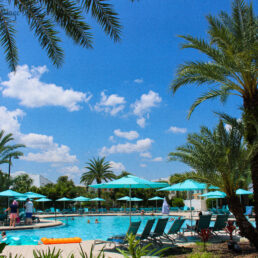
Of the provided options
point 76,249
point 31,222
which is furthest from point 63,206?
point 76,249

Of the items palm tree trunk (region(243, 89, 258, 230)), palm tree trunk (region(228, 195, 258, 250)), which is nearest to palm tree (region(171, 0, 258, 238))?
palm tree trunk (region(243, 89, 258, 230))

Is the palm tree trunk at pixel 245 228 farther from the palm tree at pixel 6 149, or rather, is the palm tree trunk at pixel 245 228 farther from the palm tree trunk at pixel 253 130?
the palm tree at pixel 6 149

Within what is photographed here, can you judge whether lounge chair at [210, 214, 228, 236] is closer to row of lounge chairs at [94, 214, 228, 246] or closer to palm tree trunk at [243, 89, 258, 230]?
row of lounge chairs at [94, 214, 228, 246]

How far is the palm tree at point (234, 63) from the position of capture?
884 centimetres

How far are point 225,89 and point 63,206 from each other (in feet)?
106

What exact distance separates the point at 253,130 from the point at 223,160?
4.20 feet

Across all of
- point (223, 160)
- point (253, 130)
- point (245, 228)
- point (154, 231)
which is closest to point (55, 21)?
point (223, 160)

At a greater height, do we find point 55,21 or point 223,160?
point 55,21

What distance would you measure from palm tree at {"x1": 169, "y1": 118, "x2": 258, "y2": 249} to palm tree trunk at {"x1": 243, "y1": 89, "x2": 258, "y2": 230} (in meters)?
0.24

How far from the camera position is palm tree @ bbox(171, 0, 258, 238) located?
348 inches

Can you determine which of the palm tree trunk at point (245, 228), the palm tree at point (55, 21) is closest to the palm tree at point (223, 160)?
the palm tree trunk at point (245, 228)

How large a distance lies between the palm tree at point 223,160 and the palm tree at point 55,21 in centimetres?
503

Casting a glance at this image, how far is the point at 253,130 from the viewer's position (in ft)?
29.9

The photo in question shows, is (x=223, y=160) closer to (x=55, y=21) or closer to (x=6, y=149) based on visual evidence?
(x=55, y=21)
